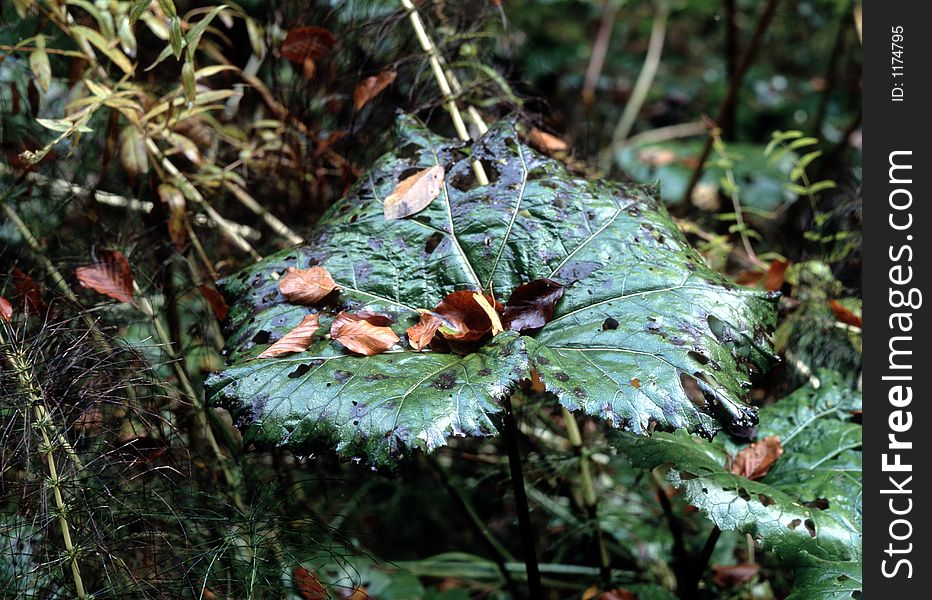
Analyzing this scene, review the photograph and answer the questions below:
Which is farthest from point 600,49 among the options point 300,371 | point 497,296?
point 300,371

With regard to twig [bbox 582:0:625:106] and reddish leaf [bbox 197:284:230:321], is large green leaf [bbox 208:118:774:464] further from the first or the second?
twig [bbox 582:0:625:106]

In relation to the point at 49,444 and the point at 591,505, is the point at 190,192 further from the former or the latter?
the point at 591,505

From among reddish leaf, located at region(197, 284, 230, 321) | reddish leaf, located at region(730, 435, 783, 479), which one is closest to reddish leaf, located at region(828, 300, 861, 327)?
reddish leaf, located at region(730, 435, 783, 479)

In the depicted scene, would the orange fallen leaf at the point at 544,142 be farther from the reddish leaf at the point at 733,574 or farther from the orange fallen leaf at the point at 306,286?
the reddish leaf at the point at 733,574

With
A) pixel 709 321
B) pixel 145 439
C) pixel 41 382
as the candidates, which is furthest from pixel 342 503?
pixel 709 321

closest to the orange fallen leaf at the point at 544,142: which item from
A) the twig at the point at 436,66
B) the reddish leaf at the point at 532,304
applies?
the twig at the point at 436,66

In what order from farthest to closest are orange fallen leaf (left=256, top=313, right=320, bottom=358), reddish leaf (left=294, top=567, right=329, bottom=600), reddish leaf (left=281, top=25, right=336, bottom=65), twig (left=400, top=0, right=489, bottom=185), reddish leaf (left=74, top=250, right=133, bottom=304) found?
reddish leaf (left=281, top=25, right=336, bottom=65), twig (left=400, top=0, right=489, bottom=185), reddish leaf (left=74, top=250, right=133, bottom=304), reddish leaf (left=294, top=567, right=329, bottom=600), orange fallen leaf (left=256, top=313, right=320, bottom=358)

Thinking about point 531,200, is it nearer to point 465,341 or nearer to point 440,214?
point 440,214
